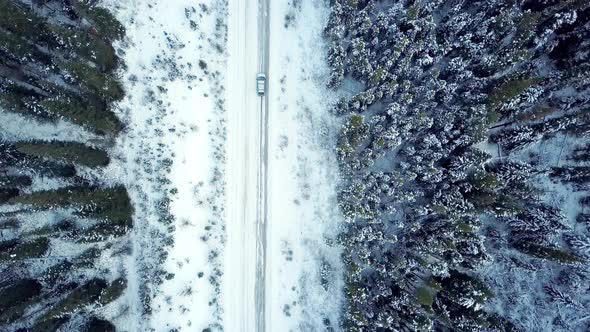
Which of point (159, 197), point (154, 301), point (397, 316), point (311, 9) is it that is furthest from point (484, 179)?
point (154, 301)

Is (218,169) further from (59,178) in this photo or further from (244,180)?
(59,178)

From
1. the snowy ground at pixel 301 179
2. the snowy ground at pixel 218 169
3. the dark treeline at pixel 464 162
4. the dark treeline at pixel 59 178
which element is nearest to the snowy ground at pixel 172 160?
the snowy ground at pixel 218 169

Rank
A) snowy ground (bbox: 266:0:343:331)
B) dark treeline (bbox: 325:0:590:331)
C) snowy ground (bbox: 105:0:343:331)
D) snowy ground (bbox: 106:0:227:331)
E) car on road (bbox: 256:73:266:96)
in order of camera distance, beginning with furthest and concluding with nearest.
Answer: car on road (bbox: 256:73:266:96) → snowy ground (bbox: 266:0:343:331) → snowy ground (bbox: 105:0:343:331) → snowy ground (bbox: 106:0:227:331) → dark treeline (bbox: 325:0:590:331)

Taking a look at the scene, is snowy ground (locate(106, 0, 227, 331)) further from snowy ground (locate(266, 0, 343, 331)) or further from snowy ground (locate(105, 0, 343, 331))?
snowy ground (locate(266, 0, 343, 331))

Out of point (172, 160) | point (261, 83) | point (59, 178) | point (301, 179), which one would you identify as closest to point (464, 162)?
point (301, 179)

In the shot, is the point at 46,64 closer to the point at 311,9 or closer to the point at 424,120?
the point at 311,9

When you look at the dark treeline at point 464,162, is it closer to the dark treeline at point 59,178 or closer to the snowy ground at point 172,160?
the snowy ground at point 172,160

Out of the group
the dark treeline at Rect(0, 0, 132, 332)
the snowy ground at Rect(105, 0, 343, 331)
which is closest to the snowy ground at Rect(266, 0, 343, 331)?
the snowy ground at Rect(105, 0, 343, 331)
